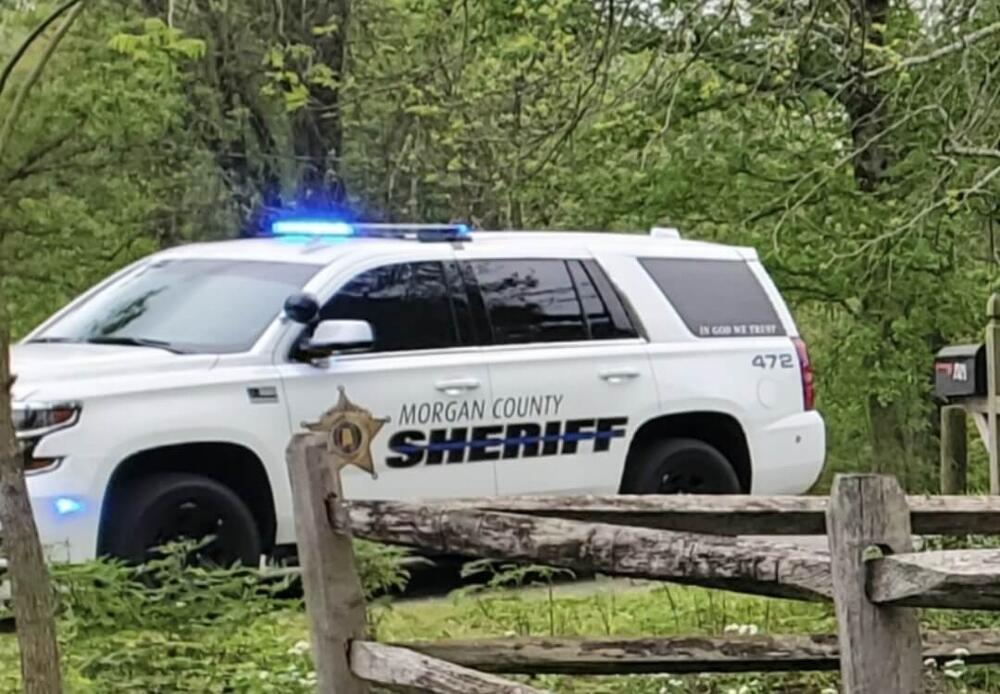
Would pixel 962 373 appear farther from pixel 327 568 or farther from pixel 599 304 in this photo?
pixel 327 568

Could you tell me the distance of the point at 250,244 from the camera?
819 cm

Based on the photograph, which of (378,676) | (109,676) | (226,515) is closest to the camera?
(378,676)

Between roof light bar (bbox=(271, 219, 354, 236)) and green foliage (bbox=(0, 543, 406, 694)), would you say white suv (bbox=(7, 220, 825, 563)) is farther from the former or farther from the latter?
green foliage (bbox=(0, 543, 406, 694))

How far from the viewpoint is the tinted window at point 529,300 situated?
26.8 feet

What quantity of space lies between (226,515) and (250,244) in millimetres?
1841

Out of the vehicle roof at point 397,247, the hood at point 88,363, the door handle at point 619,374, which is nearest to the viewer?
the hood at point 88,363

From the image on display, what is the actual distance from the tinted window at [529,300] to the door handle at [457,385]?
0.38 m

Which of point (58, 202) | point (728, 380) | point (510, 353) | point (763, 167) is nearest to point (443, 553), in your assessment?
point (510, 353)

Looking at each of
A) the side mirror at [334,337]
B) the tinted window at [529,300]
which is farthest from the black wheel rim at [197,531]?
the tinted window at [529,300]

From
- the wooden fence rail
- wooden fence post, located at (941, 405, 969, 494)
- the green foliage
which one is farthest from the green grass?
wooden fence post, located at (941, 405, 969, 494)

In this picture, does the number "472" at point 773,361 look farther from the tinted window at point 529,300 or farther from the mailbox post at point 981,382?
the tinted window at point 529,300

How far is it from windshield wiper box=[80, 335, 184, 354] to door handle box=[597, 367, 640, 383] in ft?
7.95

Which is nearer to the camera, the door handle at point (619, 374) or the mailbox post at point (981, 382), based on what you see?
the mailbox post at point (981, 382)

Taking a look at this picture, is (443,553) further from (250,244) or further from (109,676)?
(250,244)
